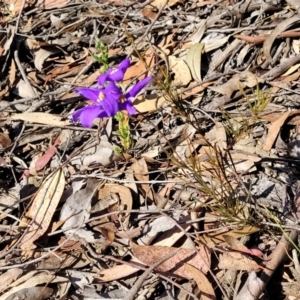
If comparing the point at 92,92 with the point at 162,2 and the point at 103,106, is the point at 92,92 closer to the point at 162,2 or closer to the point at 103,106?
the point at 103,106

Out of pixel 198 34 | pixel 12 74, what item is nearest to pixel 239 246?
pixel 198 34

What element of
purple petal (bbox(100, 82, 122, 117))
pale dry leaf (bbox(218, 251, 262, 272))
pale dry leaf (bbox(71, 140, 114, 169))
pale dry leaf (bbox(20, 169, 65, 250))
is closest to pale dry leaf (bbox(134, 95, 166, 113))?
pale dry leaf (bbox(71, 140, 114, 169))

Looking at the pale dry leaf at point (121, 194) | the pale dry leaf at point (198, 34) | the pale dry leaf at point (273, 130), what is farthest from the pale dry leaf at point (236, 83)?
the pale dry leaf at point (121, 194)

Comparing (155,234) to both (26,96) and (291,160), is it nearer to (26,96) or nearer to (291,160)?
(291,160)

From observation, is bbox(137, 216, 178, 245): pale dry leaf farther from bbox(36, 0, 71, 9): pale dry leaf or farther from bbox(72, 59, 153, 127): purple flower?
bbox(36, 0, 71, 9): pale dry leaf

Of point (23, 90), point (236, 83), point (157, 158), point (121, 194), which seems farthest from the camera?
point (23, 90)

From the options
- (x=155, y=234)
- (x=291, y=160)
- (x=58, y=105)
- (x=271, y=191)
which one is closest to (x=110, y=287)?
(x=155, y=234)

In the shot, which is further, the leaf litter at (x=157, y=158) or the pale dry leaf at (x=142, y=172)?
the pale dry leaf at (x=142, y=172)

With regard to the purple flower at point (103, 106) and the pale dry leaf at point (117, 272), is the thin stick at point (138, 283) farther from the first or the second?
the purple flower at point (103, 106)
